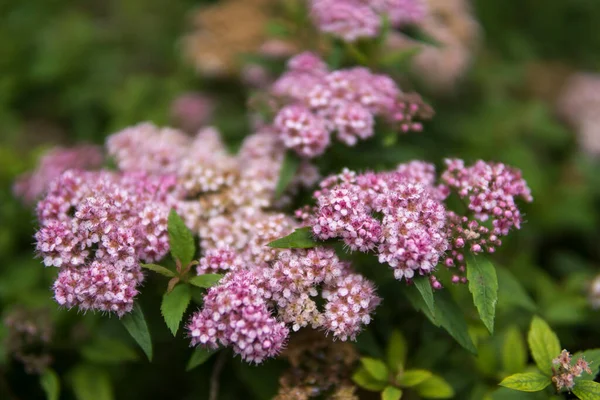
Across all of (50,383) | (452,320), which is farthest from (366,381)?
(50,383)

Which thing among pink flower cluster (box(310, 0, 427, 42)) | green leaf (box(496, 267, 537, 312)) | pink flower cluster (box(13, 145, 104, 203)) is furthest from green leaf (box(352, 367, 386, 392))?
pink flower cluster (box(13, 145, 104, 203))

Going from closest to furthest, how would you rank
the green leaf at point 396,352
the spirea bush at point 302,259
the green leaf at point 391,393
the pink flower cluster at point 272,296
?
the pink flower cluster at point 272,296 → the spirea bush at point 302,259 → the green leaf at point 391,393 → the green leaf at point 396,352

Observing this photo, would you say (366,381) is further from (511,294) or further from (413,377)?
(511,294)

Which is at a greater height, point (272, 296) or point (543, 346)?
point (272, 296)

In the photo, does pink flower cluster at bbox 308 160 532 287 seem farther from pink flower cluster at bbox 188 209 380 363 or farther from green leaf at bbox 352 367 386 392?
green leaf at bbox 352 367 386 392

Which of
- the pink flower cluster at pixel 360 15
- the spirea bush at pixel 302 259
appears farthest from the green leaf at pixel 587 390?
the pink flower cluster at pixel 360 15

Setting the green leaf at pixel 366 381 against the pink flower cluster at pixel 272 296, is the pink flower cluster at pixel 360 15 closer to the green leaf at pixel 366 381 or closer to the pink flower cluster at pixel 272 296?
the pink flower cluster at pixel 272 296
